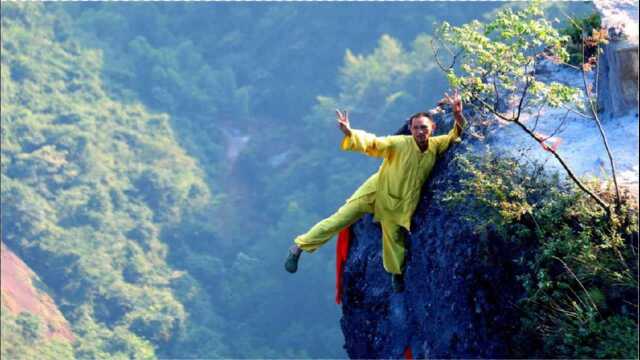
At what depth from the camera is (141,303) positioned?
1800 inches

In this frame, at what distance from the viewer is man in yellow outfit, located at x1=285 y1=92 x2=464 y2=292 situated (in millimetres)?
8859

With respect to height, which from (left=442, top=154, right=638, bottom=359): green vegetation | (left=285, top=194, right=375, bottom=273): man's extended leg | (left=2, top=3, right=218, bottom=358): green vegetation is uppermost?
(left=2, top=3, right=218, bottom=358): green vegetation

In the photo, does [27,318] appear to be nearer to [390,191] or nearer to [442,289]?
[390,191]

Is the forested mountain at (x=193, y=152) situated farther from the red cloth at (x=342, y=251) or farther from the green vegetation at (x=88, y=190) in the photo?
the red cloth at (x=342, y=251)

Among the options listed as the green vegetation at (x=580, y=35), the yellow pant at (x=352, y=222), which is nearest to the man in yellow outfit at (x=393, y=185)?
the yellow pant at (x=352, y=222)

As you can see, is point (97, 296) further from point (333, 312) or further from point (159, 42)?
point (159, 42)

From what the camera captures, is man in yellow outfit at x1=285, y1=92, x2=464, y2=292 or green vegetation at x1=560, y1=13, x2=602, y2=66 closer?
man in yellow outfit at x1=285, y1=92, x2=464, y2=292

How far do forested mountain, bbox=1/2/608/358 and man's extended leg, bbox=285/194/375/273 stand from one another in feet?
100

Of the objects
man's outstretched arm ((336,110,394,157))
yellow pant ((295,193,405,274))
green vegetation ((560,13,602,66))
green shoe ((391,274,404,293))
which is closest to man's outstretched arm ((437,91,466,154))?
man's outstretched arm ((336,110,394,157))

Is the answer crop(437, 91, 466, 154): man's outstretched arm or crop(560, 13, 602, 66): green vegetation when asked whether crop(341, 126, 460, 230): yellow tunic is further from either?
crop(560, 13, 602, 66): green vegetation

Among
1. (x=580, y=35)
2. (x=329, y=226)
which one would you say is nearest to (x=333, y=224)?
(x=329, y=226)

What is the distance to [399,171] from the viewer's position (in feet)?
29.7

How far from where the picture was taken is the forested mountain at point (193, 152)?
152 ft

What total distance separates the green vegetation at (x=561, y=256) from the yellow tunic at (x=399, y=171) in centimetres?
29
